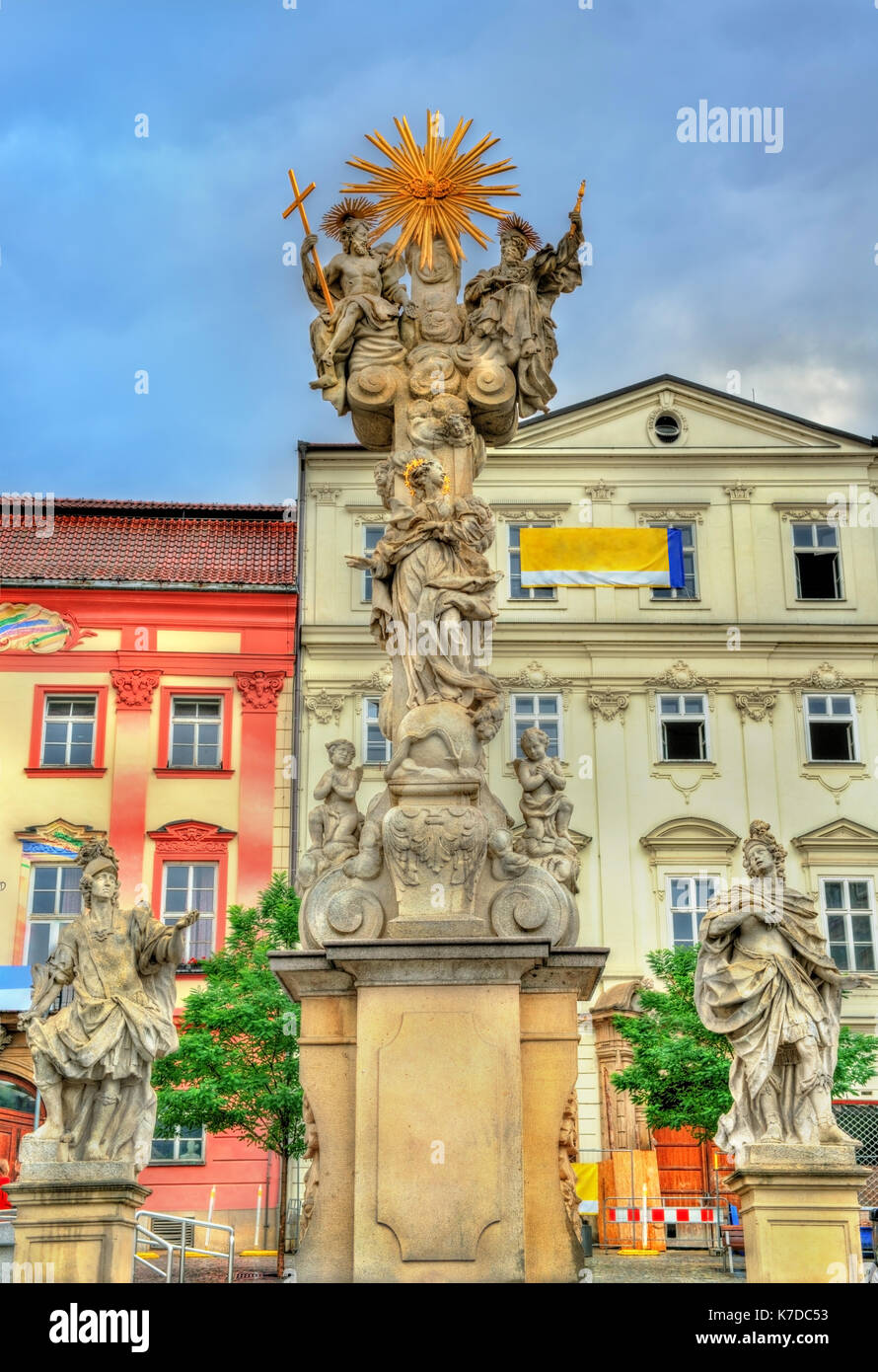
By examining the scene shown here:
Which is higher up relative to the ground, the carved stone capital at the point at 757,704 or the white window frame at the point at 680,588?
the white window frame at the point at 680,588

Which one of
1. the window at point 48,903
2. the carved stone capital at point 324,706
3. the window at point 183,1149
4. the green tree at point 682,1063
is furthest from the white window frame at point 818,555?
the window at point 183,1149

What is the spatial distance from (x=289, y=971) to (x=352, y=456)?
25.0m

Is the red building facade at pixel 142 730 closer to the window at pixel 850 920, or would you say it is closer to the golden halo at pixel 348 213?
the window at pixel 850 920

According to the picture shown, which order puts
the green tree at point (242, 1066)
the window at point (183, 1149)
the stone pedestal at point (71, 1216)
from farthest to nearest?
the window at point (183, 1149) → the green tree at point (242, 1066) → the stone pedestal at point (71, 1216)

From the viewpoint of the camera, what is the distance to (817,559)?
3369cm

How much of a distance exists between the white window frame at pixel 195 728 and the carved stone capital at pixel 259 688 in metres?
0.50

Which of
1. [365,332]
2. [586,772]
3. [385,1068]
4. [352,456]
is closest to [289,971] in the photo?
[385,1068]

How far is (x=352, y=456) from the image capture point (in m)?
33.5

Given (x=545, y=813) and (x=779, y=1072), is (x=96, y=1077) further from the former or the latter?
(x=779, y=1072)

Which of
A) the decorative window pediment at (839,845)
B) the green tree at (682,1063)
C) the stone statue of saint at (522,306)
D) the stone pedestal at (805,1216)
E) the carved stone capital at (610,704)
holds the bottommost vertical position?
the stone pedestal at (805,1216)

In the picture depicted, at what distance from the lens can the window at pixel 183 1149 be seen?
28500 mm

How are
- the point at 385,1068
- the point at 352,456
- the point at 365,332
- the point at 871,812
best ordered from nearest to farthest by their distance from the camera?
the point at 385,1068 → the point at 365,332 → the point at 871,812 → the point at 352,456
